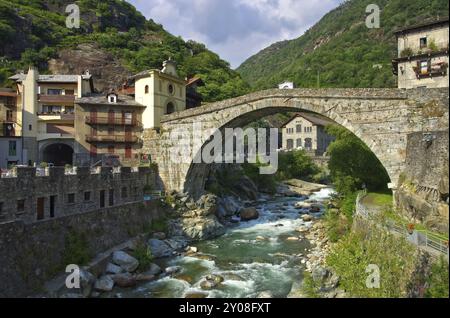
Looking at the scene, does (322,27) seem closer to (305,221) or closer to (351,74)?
(351,74)

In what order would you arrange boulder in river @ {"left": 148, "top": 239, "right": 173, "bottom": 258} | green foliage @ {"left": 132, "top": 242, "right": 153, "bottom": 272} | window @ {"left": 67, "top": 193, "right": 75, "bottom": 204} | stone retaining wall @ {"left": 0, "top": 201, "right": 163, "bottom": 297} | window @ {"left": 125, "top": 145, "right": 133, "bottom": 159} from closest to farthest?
1. stone retaining wall @ {"left": 0, "top": 201, "right": 163, "bottom": 297}
2. green foliage @ {"left": 132, "top": 242, "right": 153, "bottom": 272}
3. window @ {"left": 67, "top": 193, "right": 75, "bottom": 204}
4. boulder in river @ {"left": 148, "top": 239, "right": 173, "bottom": 258}
5. window @ {"left": 125, "top": 145, "right": 133, "bottom": 159}

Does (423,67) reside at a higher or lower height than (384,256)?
higher

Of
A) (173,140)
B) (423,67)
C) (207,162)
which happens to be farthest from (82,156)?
(423,67)

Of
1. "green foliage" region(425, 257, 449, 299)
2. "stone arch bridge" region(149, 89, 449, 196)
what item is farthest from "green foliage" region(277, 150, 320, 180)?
"green foliage" region(425, 257, 449, 299)

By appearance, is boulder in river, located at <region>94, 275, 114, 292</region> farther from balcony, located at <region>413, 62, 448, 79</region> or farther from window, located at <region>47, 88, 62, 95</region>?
balcony, located at <region>413, 62, 448, 79</region>

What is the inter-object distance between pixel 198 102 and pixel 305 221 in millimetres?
20183

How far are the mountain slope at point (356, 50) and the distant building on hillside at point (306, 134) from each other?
12.7m

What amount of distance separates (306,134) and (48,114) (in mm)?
45036

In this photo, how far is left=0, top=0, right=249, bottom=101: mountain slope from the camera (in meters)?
55.2

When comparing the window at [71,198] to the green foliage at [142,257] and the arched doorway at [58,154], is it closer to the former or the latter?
the green foliage at [142,257]

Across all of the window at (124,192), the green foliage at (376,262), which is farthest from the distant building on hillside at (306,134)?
the green foliage at (376,262)

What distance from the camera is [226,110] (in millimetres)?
27312

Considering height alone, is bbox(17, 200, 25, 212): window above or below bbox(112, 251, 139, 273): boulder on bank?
above

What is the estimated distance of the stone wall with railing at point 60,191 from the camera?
51.4 feet
